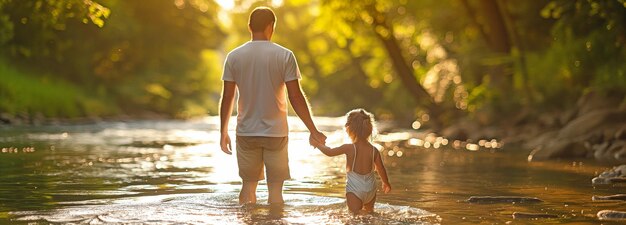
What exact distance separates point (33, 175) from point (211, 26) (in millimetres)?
42968

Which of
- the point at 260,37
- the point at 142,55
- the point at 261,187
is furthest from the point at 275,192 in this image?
the point at 142,55

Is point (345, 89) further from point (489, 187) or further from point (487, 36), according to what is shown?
point (489, 187)

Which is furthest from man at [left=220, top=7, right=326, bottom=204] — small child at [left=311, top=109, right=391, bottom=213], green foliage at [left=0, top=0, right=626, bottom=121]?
green foliage at [left=0, top=0, right=626, bottom=121]

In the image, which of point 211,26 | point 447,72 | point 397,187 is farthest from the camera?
point 211,26

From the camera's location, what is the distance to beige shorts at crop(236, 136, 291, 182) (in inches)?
402

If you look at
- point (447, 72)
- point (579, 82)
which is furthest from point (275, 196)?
point (447, 72)

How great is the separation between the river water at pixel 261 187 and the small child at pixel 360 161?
0.19m

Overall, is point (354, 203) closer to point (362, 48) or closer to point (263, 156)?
point (263, 156)

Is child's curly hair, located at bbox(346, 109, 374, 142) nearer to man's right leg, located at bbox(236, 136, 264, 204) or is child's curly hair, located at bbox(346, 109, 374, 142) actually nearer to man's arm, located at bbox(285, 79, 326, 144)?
man's arm, located at bbox(285, 79, 326, 144)

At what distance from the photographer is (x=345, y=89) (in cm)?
7412

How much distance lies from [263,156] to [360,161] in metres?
0.88

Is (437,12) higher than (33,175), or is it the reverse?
(437,12)

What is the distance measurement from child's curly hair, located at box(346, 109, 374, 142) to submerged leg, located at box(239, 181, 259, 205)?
3.28 ft

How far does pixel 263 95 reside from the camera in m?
10.1
